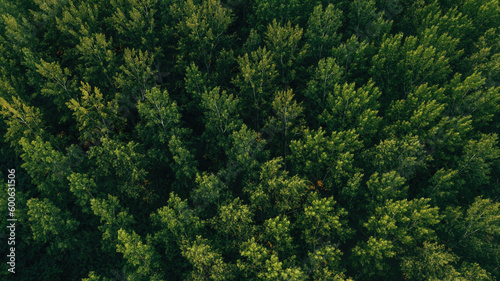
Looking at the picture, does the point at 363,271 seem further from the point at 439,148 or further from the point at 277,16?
the point at 277,16

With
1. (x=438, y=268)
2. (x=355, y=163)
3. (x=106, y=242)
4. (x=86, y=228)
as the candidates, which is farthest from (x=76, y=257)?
(x=438, y=268)

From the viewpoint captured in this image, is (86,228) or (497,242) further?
(86,228)

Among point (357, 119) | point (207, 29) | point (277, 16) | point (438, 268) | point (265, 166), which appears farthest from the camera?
point (277, 16)

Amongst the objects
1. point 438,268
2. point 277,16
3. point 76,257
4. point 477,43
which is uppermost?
point 277,16

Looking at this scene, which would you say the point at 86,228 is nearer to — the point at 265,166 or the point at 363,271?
the point at 265,166

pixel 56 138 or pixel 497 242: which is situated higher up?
pixel 56 138

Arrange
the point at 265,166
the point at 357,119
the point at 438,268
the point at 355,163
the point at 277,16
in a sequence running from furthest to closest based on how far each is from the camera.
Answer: the point at 277,16 → the point at 355,163 → the point at 357,119 → the point at 265,166 → the point at 438,268
